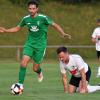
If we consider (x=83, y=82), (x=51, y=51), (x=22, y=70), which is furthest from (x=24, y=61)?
(x=51, y=51)

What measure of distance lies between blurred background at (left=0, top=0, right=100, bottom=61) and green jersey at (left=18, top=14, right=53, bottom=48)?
39.1 feet

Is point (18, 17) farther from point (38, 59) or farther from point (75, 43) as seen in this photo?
point (38, 59)

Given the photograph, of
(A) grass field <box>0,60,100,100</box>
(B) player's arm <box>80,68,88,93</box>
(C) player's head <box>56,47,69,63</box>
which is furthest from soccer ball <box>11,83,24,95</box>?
(B) player's arm <box>80,68,88,93</box>

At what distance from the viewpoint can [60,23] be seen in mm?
31203

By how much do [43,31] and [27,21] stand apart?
1.55 ft

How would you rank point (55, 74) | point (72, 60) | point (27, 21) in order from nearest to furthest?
point (72, 60)
point (27, 21)
point (55, 74)

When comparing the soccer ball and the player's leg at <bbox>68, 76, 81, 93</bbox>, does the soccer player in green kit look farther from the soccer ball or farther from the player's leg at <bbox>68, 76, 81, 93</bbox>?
the player's leg at <bbox>68, 76, 81, 93</bbox>

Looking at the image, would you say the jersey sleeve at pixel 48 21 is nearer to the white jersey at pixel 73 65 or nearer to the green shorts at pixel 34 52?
the green shorts at pixel 34 52

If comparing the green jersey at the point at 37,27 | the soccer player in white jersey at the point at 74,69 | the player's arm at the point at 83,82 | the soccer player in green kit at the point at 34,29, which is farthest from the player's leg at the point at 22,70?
the player's arm at the point at 83,82

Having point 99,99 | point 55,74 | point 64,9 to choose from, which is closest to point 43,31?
point 99,99

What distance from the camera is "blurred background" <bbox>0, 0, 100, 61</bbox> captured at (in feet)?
89.5

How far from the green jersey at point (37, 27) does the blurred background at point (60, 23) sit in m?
11.9

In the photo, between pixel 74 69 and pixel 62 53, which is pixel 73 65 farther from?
pixel 62 53

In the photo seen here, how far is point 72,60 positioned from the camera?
12242 mm
